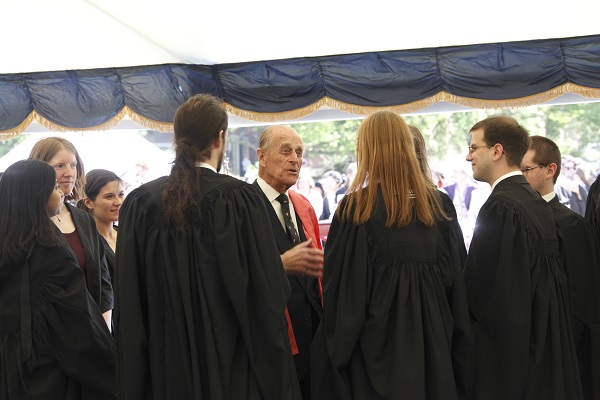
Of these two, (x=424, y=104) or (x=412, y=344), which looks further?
(x=424, y=104)

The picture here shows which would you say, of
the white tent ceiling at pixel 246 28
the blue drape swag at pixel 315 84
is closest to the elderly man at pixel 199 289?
the white tent ceiling at pixel 246 28

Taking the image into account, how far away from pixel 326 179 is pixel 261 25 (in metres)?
6.15

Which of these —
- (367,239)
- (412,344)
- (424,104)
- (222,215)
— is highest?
(424,104)

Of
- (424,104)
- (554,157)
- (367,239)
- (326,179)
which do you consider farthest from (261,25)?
(326,179)

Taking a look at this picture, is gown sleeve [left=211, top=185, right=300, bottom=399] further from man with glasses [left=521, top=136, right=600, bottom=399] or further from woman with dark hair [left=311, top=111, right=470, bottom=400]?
man with glasses [left=521, top=136, right=600, bottom=399]

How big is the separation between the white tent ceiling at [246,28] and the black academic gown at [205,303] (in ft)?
12.6

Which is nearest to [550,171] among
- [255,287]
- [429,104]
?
[429,104]

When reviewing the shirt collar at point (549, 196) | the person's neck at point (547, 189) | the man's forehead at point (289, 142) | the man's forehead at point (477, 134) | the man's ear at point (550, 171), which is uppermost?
the man's forehead at point (289, 142)

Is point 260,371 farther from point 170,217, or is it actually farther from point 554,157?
point 554,157

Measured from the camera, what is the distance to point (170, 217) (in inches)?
114

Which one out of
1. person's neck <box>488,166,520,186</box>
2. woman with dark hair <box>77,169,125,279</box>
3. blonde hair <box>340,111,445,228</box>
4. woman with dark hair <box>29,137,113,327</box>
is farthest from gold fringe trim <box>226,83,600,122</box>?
blonde hair <box>340,111,445,228</box>

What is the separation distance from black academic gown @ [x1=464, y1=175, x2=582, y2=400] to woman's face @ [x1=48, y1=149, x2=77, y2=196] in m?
2.60

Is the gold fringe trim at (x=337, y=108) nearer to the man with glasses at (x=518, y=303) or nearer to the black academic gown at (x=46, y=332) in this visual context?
the man with glasses at (x=518, y=303)

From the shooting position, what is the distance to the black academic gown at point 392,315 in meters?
3.08
